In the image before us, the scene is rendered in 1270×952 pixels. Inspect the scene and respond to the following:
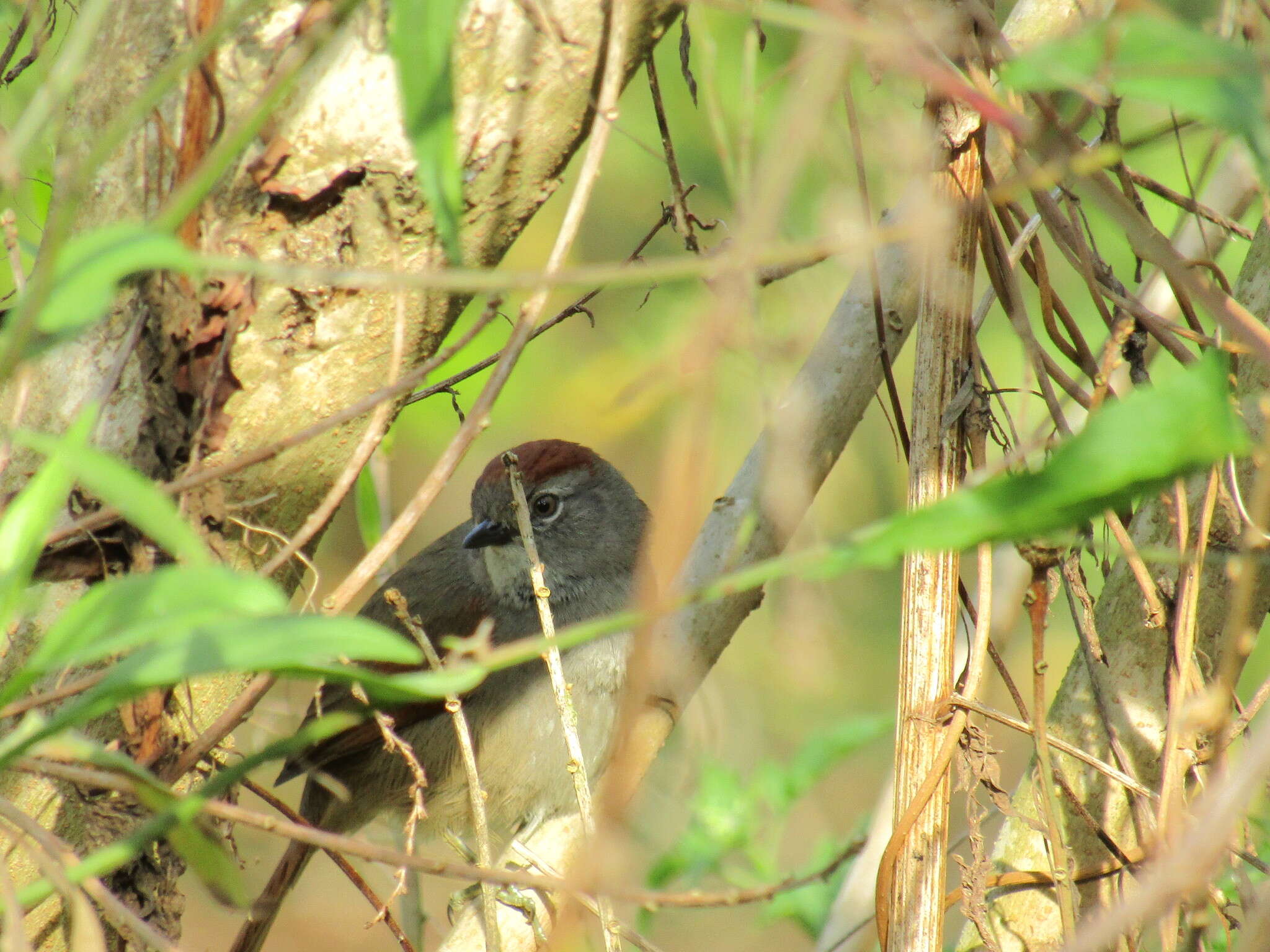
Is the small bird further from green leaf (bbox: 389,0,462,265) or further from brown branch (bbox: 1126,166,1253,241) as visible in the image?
green leaf (bbox: 389,0,462,265)

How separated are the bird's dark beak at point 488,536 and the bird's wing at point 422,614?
0.68 ft

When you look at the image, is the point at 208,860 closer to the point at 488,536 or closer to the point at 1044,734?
the point at 1044,734

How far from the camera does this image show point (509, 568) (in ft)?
13.8

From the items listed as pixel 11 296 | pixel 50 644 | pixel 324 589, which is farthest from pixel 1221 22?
pixel 324 589

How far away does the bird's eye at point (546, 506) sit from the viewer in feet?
14.8

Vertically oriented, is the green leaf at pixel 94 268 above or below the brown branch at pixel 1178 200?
below

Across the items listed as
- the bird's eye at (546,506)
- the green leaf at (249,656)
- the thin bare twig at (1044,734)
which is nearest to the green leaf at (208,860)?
the green leaf at (249,656)

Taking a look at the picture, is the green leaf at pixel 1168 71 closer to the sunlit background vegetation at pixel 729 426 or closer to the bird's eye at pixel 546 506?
the sunlit background vegetation at pixel 729 426

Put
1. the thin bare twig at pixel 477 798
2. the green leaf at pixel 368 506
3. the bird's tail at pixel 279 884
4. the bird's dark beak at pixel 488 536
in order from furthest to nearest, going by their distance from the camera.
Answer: the bird's dark beak at pixel 488 536, the bird's tail at pixel 279 884, the green leaf at pixel 368 506, the thin bare twig at pixel 477 798

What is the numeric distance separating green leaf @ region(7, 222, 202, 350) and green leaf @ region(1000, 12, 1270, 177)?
2.38 ft

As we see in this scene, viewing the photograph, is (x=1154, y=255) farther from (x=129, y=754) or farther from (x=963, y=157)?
(x=129, y=754)

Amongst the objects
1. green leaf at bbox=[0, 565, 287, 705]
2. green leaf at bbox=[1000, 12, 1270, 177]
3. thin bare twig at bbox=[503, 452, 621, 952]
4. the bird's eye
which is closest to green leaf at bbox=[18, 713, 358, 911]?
green leaf at bbox=[0, 565, 287, 705]

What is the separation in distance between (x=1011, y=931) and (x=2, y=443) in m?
2.12

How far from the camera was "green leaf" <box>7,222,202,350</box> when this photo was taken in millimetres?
952
